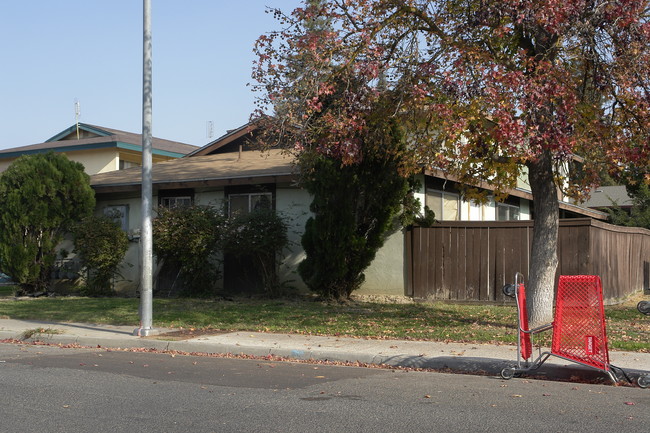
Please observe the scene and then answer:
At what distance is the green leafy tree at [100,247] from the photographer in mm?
19469

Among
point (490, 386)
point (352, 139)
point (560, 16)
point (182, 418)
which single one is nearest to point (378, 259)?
point (352, 139)

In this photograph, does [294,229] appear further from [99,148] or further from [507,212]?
[99,148]

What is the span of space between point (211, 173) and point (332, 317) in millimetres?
7505

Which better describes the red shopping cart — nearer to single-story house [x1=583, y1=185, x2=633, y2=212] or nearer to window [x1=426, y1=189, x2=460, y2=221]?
window [x1=426, y1=189, x2=460, y2=221]

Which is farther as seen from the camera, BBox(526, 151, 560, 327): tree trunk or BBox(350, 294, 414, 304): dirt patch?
BBox(350, 294, 414, 304): dirt patch

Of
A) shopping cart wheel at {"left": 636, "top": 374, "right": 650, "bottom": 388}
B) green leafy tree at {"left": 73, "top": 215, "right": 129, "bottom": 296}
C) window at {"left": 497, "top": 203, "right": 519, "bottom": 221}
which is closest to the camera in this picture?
shopping cart wheel at {"left": 636, "top": 374, "right": 650, "bottom": 388}

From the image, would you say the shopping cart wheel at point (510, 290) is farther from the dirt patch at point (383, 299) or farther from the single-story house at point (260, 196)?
the dirt patch at point (383, 299)

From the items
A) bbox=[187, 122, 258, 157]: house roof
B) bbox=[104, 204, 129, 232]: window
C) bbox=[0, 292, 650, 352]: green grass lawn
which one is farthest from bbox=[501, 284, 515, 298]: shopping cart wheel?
bbox=[187, 122, 258, 157]: house roof

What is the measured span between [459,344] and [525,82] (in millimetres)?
4176

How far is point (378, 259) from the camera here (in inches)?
729

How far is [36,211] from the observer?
19.6 meters

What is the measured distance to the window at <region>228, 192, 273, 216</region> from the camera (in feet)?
64.8

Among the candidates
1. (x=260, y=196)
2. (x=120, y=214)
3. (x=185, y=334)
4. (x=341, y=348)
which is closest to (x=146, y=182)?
(x=185, y=334)

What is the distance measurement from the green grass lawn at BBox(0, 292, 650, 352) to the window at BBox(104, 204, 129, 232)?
11.4 ft
